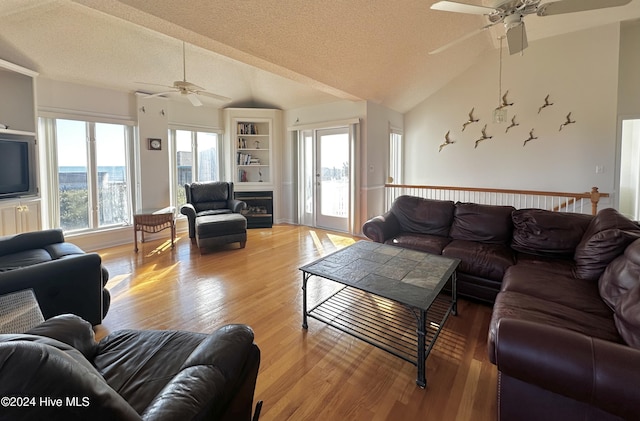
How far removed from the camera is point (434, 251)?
310 cm

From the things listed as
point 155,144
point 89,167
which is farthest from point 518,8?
point 89,167

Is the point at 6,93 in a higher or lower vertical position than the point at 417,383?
higher

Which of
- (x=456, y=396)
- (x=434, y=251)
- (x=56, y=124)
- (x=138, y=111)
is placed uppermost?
(x=138, y=111)

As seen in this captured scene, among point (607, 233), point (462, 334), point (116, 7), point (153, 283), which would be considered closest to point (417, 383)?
point (462, 334)

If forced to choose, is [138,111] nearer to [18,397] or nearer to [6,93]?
[6,93]

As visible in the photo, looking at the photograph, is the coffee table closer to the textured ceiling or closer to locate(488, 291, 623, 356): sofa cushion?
locate(488, 291, 623, 356): sofa cushion

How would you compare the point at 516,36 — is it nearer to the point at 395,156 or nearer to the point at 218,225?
the point at 395,156

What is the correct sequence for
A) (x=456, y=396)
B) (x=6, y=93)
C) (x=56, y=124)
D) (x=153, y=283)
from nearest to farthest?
1. (x=456, y=396)
2. (x=153, y=283)
3. (x=6, y=93)
4. (x=56, y=124)

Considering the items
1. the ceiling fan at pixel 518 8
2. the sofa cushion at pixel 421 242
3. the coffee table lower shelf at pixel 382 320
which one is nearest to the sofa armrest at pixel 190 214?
the coffee table lower shelf at pixel 382 320

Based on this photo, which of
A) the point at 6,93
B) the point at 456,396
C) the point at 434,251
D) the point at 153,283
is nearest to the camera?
the point at 456,396

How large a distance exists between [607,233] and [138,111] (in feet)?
20.1

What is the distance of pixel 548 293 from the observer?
1983 millimetres

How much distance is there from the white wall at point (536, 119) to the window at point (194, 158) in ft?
14.5

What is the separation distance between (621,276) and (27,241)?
14.9 ft
